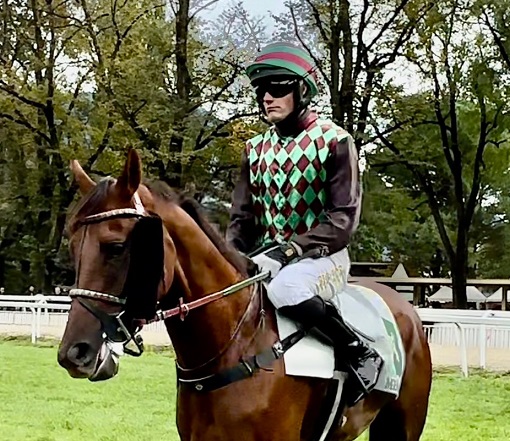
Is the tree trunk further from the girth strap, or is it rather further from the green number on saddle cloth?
the girth strap

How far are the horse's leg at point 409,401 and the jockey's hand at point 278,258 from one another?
1.35 meters

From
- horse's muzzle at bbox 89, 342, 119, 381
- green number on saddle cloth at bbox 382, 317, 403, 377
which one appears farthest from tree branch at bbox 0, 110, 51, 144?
horse's muzzle at bbox 89, 342, 119, 381

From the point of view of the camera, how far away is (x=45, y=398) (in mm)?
9484

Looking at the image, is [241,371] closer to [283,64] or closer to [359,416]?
[359,416]

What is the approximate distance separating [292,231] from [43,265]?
2396 cm

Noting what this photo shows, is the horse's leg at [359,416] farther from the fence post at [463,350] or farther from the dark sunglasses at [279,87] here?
the fence post at [463,350]

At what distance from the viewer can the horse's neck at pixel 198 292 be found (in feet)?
10.4

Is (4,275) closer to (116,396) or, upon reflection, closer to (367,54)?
(367,54)

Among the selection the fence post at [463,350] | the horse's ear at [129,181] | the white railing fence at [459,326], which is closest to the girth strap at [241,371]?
the horse's ear at [129,181]

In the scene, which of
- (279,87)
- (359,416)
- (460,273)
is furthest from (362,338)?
(460,273)

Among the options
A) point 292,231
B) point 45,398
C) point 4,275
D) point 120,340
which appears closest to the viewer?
point 120,340

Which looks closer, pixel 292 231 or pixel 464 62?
pixel 292 231

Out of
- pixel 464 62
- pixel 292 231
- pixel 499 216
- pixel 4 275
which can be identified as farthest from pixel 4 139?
pixel 292 231

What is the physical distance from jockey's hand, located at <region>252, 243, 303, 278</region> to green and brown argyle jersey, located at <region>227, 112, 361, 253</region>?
0.13ft
